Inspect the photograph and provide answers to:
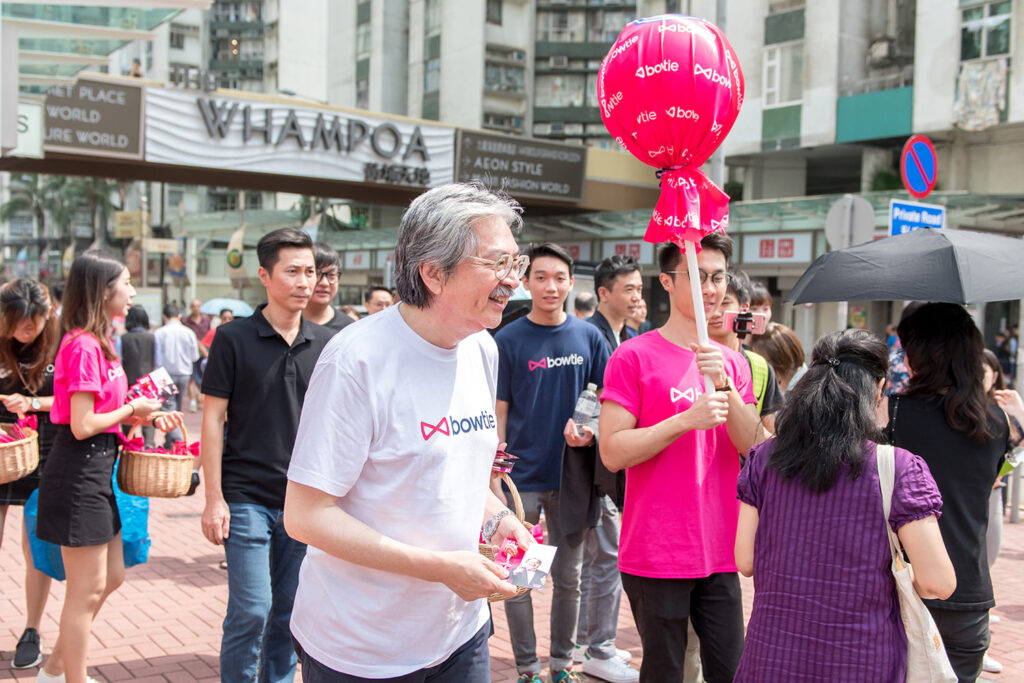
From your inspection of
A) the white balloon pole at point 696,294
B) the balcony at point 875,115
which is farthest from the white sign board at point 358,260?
the white balloon pole at point 696,294

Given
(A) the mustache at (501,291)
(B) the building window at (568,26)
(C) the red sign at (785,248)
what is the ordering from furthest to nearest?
(B) the building window at (568,26) < (C) the red sign at (785,248) < (A) the mustache at (501,291)

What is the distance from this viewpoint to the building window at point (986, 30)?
20.8 m

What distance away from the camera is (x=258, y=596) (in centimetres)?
351

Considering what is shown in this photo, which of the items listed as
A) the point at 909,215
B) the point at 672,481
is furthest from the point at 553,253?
the point at 909,215

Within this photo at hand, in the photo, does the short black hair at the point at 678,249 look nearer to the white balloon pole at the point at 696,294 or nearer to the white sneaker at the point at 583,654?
the white balloon pole at the point at 696,294

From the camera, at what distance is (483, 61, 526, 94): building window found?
42281mm

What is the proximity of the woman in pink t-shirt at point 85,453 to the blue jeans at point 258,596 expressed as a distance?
0.59 meters

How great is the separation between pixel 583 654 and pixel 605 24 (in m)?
46.4

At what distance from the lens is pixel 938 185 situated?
2278 cm

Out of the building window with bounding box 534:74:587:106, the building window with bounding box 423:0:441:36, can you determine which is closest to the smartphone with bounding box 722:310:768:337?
the building window with bounding box 423:0:441:36

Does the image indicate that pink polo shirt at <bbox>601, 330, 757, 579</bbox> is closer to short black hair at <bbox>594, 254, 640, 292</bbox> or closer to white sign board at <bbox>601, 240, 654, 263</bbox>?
short black hair at <bbox>594, 254, 640, 292</bbox>

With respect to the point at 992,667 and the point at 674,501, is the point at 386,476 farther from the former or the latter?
the point at 992,667

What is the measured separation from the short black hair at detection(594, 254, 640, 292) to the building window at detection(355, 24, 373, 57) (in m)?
41.5

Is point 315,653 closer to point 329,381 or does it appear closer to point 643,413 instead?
point 329,381
